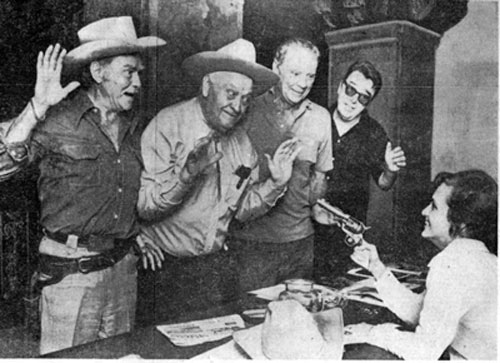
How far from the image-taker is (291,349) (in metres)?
4.16

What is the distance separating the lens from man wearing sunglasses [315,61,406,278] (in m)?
4.27

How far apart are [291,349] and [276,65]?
1742mm

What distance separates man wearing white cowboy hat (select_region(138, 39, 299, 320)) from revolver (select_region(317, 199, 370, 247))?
31cm

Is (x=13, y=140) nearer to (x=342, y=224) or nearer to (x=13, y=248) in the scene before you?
(x=13, y=248)

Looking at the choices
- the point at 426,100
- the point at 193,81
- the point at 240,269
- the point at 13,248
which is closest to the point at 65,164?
the point at 13,248

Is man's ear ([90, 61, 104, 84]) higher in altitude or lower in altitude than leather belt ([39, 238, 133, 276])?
higher

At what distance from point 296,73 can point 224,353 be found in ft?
5.75

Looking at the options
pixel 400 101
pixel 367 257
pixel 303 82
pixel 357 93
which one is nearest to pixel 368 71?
pixel 357 93

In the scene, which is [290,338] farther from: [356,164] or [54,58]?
[54,58]

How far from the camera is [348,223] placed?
4.28 metres

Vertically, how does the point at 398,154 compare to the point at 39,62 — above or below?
below

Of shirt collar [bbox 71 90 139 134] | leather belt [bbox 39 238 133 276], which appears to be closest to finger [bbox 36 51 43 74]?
shirt collar [bbox 71 90 139 134]

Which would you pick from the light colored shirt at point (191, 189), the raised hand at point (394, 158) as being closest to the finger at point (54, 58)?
the light colored shirt at point (191, 189)

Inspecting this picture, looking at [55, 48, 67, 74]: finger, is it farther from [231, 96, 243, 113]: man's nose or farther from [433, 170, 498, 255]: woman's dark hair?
[433, 170, 498, 255]: woman's dark hair
